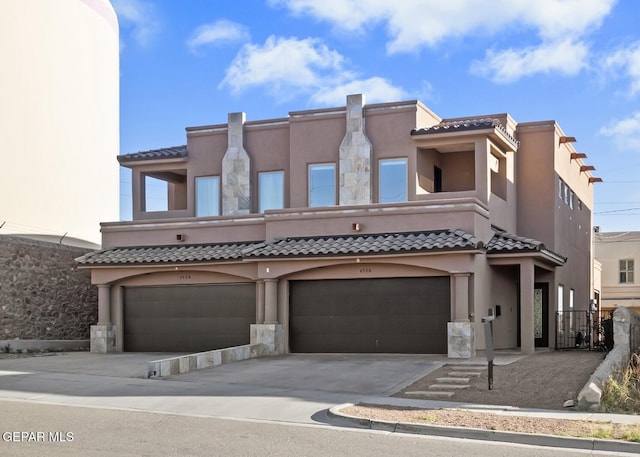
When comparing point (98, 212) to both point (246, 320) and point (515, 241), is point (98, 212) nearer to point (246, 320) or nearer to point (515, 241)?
point (246, 320)

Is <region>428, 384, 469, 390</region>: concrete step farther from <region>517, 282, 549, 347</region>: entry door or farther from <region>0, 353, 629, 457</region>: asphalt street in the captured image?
<region>517, 282, 549, 347</region>: entry door

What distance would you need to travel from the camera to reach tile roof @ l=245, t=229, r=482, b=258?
23.8 m

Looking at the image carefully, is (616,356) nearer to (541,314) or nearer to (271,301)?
(271,301)

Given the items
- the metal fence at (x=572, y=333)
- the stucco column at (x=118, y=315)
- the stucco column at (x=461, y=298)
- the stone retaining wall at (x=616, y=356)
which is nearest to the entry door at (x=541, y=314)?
the metal fence at (x=572, y=333)

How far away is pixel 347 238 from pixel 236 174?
653cm

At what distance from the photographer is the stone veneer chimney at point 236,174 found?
30402mm

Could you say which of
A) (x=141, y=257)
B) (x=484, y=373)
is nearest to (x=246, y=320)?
(x=141, y=257)

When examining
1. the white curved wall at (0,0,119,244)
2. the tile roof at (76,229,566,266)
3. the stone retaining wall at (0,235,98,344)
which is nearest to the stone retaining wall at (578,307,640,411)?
the tile roof at (76,229,566,266)

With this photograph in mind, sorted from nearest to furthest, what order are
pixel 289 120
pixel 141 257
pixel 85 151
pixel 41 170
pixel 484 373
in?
pixel 484 373 → pixel 141 257 → pixel 289 120 → pixel 41 170 → pixel 85 151

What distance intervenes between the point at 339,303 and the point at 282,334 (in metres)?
2.06

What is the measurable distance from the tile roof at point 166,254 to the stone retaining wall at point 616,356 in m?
11.6

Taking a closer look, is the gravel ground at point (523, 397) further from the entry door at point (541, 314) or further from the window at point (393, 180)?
the window at point (393, 180)

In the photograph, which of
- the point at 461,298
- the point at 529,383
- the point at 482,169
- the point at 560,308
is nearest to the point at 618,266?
the point at 560,308

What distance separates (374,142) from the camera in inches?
1120
